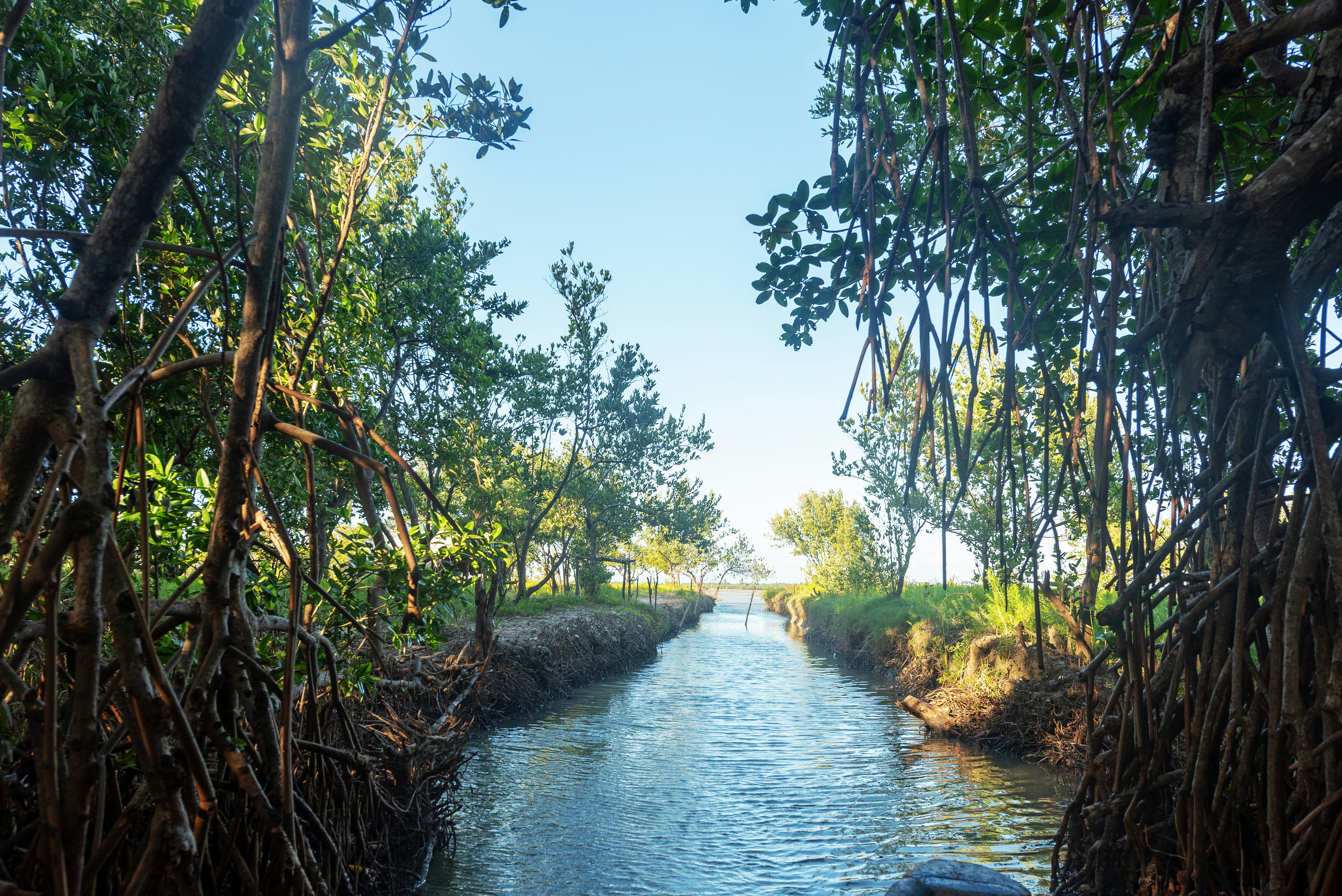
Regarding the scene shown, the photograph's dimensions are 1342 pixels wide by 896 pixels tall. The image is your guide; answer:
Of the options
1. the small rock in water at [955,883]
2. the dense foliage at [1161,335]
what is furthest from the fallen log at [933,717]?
the dense foliage at [1161,335]

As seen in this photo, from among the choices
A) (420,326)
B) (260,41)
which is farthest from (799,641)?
(260,41)

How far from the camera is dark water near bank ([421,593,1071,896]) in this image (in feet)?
19.1

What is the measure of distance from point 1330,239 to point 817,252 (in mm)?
2090

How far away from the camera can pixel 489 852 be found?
240 inches

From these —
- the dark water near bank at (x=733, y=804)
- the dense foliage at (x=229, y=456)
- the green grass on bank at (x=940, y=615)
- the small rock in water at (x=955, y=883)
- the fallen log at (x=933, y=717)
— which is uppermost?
the dense foliage at (x=229, y=456)

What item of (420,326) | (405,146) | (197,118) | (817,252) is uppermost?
(405,146)

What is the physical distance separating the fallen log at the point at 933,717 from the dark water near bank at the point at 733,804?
0.78ft

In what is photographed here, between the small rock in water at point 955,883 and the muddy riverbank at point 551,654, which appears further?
the muddy riverbank at point 551,654

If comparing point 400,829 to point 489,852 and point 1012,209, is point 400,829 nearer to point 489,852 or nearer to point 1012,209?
point 489,852

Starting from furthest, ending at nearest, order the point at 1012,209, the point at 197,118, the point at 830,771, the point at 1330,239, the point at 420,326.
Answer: the point at 420,326 → the point at 830,771 → the point at 1012,209 → the point at 1330,239 → the point at 197,118

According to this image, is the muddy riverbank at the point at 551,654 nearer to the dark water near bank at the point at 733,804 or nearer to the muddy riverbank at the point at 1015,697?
the dark water near bank at the point at 733,804

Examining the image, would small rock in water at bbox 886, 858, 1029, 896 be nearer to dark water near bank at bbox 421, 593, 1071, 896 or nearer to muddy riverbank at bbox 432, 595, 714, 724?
dark water near bank at bbox 421, 593, 1071, 896

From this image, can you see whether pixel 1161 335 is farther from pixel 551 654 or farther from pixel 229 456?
pixel 551 654

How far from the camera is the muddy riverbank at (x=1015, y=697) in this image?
8961 mm
